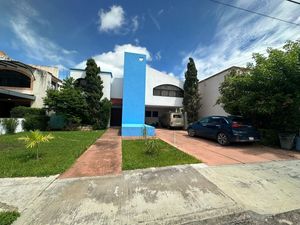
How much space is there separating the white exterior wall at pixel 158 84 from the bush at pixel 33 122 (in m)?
9.72

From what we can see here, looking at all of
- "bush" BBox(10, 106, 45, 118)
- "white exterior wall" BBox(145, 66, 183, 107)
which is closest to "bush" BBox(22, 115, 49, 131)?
"bush" BBox(10, 106, 45, 118)

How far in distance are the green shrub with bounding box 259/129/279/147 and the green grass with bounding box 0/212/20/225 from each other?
10.5 metres

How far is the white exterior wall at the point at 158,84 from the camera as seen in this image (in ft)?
57.8

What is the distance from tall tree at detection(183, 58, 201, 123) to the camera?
17.3m

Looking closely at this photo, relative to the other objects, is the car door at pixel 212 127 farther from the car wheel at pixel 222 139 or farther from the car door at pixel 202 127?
the car wheel at pixel 222 139

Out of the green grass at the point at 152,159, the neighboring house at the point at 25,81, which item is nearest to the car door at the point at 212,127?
the green grass at the point at 152,159

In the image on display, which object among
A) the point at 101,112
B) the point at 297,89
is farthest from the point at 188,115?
the point at 297,89

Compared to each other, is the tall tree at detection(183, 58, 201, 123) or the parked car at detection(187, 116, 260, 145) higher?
the tall tree at detection(183, 58, 201, 123)

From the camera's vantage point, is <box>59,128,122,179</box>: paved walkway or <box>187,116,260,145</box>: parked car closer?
<box>59,128,122,179</box>: paved walkway

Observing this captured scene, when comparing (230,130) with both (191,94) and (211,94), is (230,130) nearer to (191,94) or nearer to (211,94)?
(211,94)

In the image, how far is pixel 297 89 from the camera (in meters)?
7.64

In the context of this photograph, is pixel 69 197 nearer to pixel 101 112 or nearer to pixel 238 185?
pixel 238 185

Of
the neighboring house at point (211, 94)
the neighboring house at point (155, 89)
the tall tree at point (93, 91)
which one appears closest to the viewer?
the neighboring house at point (211, 94)

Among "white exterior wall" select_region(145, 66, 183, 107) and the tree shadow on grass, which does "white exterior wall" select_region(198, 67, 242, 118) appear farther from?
the tree shadow on grass
